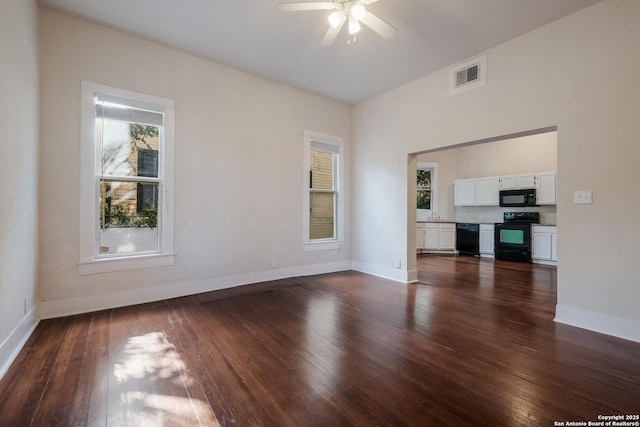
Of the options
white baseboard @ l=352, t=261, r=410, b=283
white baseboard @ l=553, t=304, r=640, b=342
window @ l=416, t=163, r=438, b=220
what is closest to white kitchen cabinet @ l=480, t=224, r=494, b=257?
window @ l=416, t=163, r=438, b=220

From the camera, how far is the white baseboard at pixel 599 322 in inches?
97.3

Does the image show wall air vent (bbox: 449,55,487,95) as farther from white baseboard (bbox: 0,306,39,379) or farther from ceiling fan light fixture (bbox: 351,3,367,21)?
white baseboard (bbox: 0,306,39,379)

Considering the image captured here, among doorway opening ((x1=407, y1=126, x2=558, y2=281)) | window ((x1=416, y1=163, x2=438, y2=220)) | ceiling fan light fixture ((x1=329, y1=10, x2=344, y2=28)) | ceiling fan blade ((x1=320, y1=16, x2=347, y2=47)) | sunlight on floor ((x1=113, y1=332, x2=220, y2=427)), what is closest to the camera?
sunlight on floor ((x1=113, y1=332, x2=220, y2=427))

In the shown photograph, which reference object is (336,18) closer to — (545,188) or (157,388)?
(157,388)

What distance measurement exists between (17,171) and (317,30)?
3032 millimetres

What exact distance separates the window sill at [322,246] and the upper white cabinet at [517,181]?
454 centimetres

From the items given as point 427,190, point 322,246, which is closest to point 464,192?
point 427,190

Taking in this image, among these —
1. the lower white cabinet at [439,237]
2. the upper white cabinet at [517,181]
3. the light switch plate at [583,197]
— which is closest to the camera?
the light switch plate at [583,197]

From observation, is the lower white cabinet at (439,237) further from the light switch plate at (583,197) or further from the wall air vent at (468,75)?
the light switch plate at (583,197)

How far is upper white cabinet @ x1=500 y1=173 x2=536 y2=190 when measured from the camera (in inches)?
251

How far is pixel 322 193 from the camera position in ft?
16.9

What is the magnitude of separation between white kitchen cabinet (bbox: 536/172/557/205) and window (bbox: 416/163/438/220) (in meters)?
2.39

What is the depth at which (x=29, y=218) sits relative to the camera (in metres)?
2.49

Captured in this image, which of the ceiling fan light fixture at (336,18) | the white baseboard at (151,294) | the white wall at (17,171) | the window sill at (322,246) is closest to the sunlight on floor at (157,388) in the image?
the white wall at (17,171)
